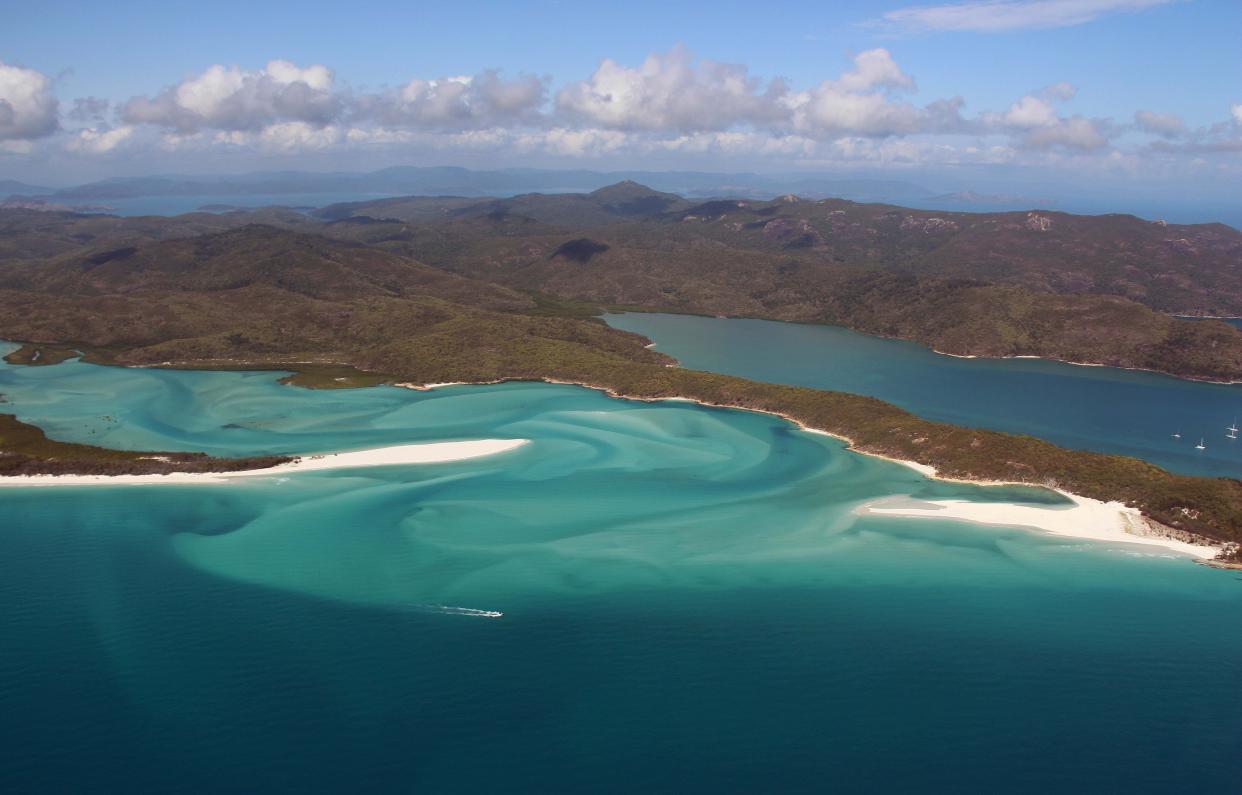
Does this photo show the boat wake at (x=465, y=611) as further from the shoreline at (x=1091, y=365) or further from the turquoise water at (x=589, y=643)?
the shoreline at (x=1091, y=365)

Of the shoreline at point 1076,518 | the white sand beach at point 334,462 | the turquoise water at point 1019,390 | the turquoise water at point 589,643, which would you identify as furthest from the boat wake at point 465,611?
the turquoise water at point 1019,390

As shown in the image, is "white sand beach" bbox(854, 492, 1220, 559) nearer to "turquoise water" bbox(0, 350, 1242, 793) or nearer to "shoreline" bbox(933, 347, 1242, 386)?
"turquoise water" bbox(0, 350, 1242, 793)

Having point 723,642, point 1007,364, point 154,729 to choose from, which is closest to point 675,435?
point 723,642

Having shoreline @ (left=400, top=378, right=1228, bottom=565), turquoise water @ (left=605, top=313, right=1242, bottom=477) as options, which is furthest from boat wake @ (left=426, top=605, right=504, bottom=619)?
turquoise water @ (left=605, top=313, right=1242, bottom=477)

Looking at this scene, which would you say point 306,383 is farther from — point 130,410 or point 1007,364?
point 1007,364

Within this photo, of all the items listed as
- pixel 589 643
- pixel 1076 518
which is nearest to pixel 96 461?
pixel 589 643

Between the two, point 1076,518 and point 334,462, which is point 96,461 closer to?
point 334,462
